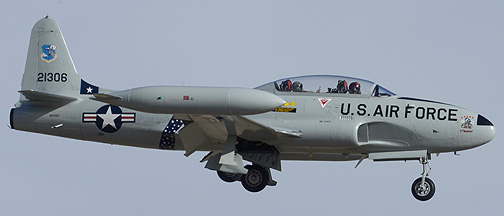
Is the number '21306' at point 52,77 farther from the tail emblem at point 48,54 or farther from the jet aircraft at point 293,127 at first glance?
the jet aircraft at point 293,127

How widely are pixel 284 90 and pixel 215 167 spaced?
2.37 meters

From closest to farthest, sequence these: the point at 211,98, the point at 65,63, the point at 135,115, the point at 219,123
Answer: the point at 211,98, the point at 219,123, the point at 135,115, the point at 65,63

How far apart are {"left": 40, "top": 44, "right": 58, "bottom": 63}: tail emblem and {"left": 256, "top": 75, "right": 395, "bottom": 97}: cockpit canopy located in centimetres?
576

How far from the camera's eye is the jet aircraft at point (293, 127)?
2228 cm

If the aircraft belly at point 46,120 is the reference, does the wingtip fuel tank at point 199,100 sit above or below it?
above

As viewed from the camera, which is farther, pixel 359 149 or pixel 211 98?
pixel 359 149

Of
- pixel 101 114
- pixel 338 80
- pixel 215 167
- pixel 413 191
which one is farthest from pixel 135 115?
pixel 413 191

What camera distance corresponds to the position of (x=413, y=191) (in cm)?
2231

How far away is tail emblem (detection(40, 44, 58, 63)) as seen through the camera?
82.6ft

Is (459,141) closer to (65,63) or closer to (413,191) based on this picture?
(413,191)

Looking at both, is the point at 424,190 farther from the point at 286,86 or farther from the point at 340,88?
the point at 286,86

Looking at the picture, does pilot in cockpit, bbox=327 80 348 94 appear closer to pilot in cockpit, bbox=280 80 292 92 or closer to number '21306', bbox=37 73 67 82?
pilot in cockpit, bbox=280 80 292 92

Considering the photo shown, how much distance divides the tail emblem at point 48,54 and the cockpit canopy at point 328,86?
5.76 m

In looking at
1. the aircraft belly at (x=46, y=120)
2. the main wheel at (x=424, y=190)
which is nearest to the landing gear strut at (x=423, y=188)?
the main wheel at (x=424, y=190)
